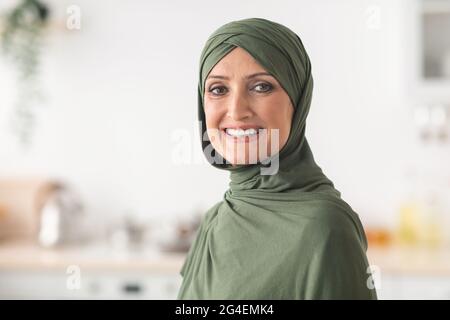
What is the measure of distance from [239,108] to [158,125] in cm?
185

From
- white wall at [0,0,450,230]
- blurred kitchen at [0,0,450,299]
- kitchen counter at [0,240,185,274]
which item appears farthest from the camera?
white wall at [0,0,450,230]

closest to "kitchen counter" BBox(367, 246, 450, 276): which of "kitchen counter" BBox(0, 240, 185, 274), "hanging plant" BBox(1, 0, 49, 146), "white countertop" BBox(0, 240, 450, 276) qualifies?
"white countertop" BBox(0, 240, 450, 276)

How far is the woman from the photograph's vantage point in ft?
1.90

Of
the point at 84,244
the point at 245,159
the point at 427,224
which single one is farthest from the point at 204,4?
the point at 245,159

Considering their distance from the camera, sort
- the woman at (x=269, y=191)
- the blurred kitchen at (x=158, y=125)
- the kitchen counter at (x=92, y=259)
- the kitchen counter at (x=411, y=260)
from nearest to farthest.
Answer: the woman at (x=269, y=191), the kitchen counter at (x=411, y=260), the kitchen counter at (x=92, y=259), the blurred kitchen at (x=158, y=125)

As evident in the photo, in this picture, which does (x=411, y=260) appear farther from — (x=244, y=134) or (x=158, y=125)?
(x=244, y=134)

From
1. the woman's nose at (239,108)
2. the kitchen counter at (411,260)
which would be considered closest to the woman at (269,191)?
the woman's nose at (239,108)

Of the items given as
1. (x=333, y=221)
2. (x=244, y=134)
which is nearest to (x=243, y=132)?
(x=244, y=134)

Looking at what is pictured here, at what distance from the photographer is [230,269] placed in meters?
0.62

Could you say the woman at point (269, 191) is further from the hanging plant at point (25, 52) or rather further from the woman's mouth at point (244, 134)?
the hanging plant at point (25, 52)

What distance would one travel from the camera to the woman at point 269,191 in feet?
1.90

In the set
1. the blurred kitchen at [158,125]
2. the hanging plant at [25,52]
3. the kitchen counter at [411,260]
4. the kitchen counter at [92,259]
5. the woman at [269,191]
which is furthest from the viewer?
the hanging plant at [25,52]

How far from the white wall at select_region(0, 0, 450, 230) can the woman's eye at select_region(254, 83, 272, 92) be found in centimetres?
164

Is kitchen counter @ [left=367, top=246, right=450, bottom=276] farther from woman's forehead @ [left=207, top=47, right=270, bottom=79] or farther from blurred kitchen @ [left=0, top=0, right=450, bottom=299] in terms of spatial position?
woman's forehead @ [left=207, top=47, right=270, bottom=79]
